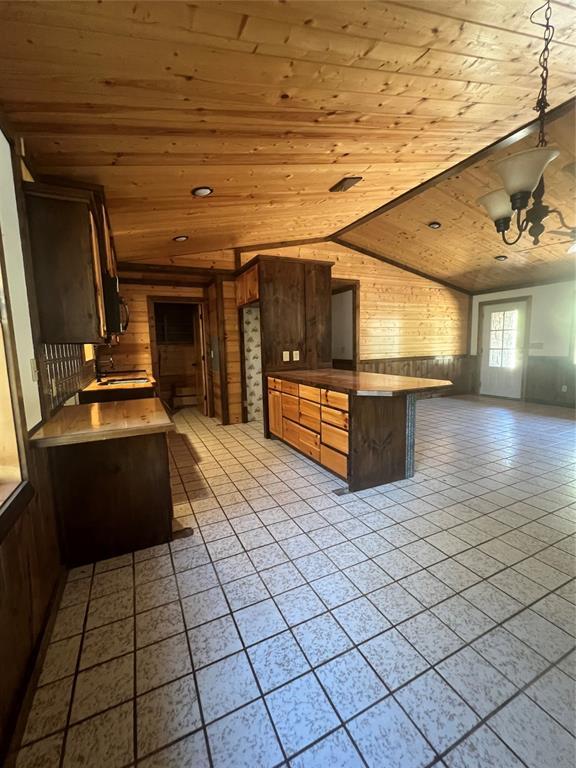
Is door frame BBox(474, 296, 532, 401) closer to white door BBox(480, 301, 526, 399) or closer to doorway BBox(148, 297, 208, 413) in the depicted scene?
white door BBox(480, 301, 526, 399)

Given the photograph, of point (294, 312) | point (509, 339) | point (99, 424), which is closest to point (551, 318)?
point (509, 339)

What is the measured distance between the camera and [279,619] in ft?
5.23

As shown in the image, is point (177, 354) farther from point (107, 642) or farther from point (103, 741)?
point (103, 741)

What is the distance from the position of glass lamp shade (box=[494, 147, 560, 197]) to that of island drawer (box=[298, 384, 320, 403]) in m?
2.12

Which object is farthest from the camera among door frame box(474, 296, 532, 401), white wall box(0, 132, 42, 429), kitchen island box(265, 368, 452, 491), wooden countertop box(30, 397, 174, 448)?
door frame box(474, 296, 532, 401)

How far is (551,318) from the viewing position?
6.35 meters

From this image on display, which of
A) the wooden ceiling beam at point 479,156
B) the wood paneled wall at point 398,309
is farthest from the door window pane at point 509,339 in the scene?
the wooden ceiling beam at point 479,156

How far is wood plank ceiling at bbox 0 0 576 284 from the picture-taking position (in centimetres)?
131

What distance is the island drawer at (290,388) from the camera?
12.5ft

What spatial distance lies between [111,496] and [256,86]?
2441mm

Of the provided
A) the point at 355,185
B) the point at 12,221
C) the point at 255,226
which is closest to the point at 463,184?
the point at 355,185

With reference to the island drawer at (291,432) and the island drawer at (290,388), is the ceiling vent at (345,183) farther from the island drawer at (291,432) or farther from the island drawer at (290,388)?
the island drawer at (291,432)

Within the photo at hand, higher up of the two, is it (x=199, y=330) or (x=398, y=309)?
(x=398, y=309)

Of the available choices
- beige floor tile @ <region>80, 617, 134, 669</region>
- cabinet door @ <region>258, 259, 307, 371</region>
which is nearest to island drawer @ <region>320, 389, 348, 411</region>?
cabinet door @ <region>258, 259, 307, 371</region>
